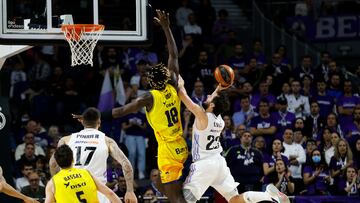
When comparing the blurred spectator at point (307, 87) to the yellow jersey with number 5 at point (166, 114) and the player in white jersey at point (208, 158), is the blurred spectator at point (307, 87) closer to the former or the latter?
the player in white jersey at point (208, 158)

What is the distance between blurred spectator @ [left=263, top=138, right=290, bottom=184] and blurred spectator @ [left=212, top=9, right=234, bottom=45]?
4671 millimetres

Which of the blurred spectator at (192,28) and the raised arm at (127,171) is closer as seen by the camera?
the raised arm at (127,171)

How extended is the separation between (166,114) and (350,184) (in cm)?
535

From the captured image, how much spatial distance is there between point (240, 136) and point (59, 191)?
7264 mm

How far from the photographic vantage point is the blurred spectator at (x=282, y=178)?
16.5 meters

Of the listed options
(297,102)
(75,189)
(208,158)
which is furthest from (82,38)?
(297,102)

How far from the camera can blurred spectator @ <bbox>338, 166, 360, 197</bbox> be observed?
16750 mm

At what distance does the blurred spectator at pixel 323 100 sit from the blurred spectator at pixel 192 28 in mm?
3064

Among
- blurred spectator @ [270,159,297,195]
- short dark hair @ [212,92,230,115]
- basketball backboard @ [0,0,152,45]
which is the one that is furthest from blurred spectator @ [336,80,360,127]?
short dark hair @ [212,92,230,115]

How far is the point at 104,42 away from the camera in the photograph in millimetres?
13172

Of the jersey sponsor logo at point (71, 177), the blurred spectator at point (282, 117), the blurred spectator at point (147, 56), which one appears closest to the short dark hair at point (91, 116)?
the jersey sponsor logo at point (71, 177)

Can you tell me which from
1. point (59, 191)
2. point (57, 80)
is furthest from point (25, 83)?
point (59, 191)

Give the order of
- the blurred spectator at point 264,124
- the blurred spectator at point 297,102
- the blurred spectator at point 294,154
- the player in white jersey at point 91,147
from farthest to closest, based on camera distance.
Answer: the blurred spectator at point 297,102, the blurred spectator at point 264,124, the blurred spectator at point 294,154, the player in white jersey at point 91,147

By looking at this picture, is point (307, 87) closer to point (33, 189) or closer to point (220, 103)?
point (33, 189)
